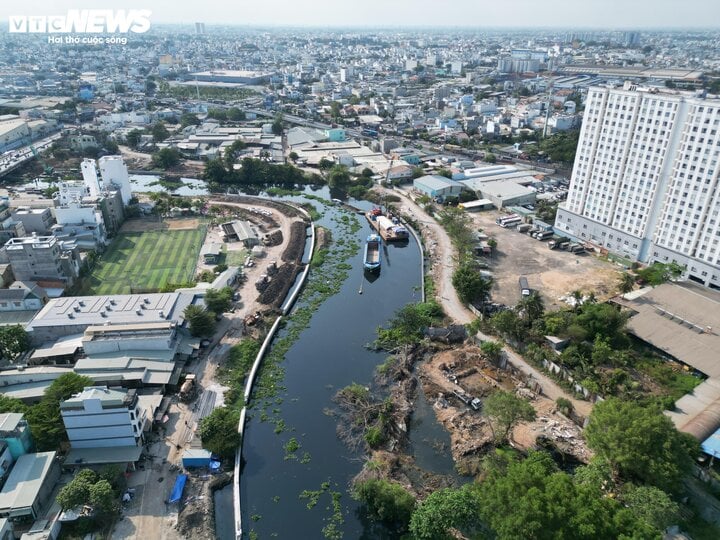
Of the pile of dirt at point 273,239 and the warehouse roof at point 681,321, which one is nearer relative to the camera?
the warehouse roof at point 681,321

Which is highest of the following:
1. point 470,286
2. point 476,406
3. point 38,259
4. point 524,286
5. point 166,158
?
point 38,259

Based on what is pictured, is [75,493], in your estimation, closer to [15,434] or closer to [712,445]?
[15,434]

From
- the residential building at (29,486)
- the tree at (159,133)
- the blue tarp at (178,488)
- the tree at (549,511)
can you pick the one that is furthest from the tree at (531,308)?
the tree at (159,133)

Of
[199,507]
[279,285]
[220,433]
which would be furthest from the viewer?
[279,285]

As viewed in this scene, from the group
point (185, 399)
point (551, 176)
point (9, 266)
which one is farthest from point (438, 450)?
point (551, 176)

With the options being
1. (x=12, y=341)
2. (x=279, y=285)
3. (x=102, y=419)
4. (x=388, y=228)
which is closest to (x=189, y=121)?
(x=388, y=228)

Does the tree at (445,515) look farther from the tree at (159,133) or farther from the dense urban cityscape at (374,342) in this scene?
the tree at (159,133)

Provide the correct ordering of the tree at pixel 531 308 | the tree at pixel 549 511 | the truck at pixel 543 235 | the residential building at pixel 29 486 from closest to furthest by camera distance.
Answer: the tree at pixel 549 511 → the residential building at pixel 29 486 → the tree at pixel 531 308 → the truck at pixel 543 235
